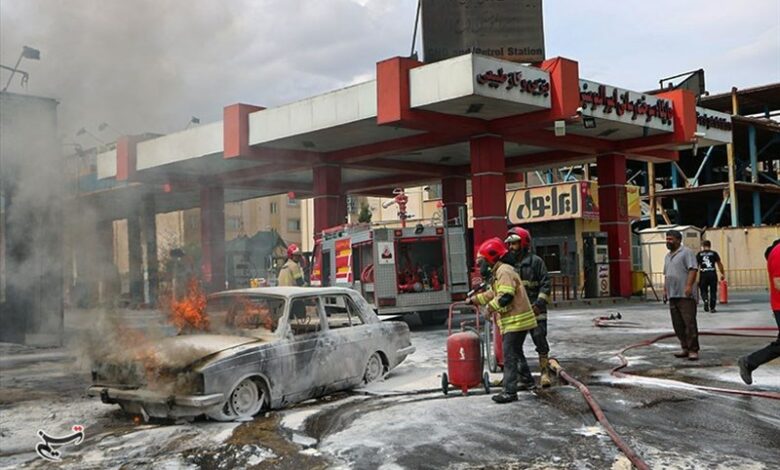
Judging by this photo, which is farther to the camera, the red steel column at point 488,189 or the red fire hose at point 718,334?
the red steel column at point 488,189

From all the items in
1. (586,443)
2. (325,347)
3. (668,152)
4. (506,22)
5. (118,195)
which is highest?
(506,22)

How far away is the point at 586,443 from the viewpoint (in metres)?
5.25

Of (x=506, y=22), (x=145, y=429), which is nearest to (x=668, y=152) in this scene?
(x=506, y=22)

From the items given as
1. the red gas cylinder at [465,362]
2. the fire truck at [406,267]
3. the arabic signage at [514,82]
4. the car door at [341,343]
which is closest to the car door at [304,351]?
the car door at [341,343]

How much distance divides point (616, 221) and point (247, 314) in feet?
56.6

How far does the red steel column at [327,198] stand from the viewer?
21.4m

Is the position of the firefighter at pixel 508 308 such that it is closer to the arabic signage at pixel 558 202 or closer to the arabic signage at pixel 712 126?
the arabic signage at pixel 712 126

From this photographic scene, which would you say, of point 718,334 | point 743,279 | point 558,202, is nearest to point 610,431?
point 718,334

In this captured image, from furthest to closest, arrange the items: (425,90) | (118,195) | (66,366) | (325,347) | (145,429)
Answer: (425,90) < (118,195) < (66,366) < (325,347) < (145,429)

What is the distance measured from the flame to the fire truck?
6.76m

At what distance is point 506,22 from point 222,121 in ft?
28.4

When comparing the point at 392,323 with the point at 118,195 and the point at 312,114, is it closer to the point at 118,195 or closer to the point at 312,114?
the point at 118,195

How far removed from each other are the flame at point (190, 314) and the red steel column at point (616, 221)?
17.3 meters

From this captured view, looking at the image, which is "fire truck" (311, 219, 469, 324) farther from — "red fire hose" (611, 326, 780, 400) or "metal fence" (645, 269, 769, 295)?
"metal fence" (645, 269, 769, 295)
